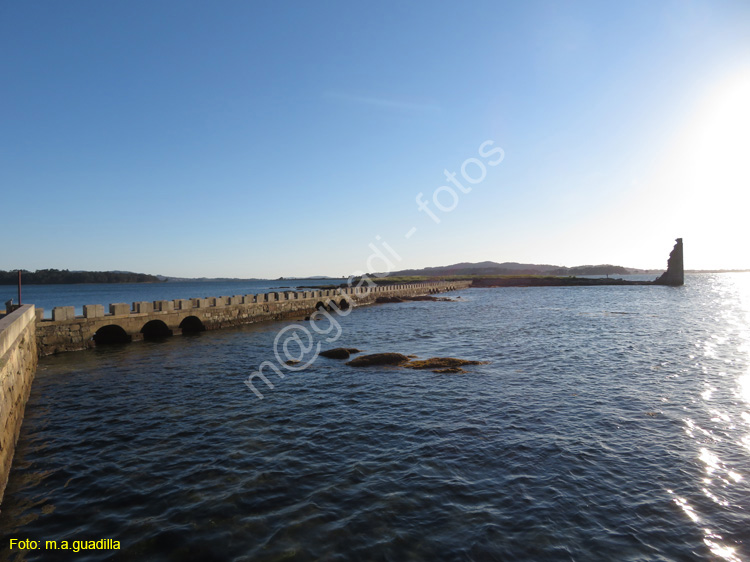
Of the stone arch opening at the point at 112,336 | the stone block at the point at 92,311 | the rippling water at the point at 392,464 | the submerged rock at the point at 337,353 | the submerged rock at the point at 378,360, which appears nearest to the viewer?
the rippling water at the point at 392,464

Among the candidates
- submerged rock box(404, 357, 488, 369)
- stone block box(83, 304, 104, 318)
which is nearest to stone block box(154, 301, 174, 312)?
stone block box(83, 304, 104, 318)

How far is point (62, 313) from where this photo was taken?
20.6m

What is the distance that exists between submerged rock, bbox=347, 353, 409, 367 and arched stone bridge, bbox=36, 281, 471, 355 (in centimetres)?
1411

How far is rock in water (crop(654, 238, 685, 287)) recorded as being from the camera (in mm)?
98975

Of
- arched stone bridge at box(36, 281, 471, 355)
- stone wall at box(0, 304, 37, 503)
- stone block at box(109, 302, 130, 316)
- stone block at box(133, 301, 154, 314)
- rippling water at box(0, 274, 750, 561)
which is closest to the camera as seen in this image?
rippling water at box(0, 274, 750, 561)

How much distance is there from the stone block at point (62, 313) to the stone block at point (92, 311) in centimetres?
62

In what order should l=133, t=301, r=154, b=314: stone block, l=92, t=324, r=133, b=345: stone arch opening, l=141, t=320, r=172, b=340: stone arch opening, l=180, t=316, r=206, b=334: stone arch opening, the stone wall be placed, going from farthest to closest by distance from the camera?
l=180, t=316, r=206, b=334: stone arch opening < l=141, t=320, r=172, b=340: stone arch opening < l=133, t=301, r=154, b=314: stone block < l=92, t=324, r=133, b=345: stone arch opening < the stone wall

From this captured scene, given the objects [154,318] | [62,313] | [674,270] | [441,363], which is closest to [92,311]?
[62,313]

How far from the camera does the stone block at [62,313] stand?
2027cm

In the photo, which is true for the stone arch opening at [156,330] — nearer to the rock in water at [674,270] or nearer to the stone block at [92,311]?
the stone block at [92,311]

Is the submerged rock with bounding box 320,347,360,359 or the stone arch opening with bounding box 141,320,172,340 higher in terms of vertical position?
the stone arch opening with bounding box 141,320,172,340

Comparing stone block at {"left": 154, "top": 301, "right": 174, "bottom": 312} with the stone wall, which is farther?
stone block at {"left": 154, "top": 301, "right": 174, "bottom": 312}

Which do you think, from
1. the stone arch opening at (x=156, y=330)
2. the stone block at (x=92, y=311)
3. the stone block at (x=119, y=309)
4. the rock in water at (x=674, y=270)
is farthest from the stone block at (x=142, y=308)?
the rock in water at (x=674, y=270)

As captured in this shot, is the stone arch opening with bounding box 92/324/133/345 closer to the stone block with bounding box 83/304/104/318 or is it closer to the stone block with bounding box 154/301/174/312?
the stone block with bounding box 83/304/104/318
